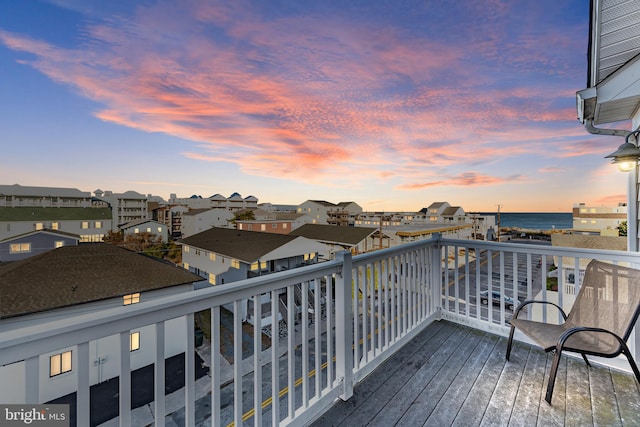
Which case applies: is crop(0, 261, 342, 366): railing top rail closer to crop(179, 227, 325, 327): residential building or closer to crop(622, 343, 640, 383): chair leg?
crop(179, 227, 325, 327): residential building

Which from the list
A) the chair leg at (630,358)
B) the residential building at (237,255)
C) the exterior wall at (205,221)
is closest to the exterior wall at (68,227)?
the residential building at (237,255)

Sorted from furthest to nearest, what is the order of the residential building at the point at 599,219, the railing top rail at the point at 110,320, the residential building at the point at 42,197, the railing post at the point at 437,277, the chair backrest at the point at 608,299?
the residential building at the point at 599,219 < the railing post at the point at 437,277 < the residential building at the point at 42,197 < the chair backrest at the point at 608,299 < the railing top rail at the point at 110,320

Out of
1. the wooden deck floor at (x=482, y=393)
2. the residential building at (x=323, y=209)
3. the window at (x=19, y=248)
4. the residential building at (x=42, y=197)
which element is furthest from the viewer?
the residential building at (x=323, y=209)

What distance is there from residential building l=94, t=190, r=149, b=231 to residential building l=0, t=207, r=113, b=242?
0.09 meters

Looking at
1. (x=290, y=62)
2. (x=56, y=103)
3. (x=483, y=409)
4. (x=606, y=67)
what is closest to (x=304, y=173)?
(x=290, y=62)

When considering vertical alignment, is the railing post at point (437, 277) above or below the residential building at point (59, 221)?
below

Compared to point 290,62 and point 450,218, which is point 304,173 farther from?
point 450,218

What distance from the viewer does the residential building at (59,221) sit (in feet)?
6.59

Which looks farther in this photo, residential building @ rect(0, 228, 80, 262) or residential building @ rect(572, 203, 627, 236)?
residential building @ rect(572, 203, 627, 236)

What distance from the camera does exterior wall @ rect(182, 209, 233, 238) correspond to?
149 inches

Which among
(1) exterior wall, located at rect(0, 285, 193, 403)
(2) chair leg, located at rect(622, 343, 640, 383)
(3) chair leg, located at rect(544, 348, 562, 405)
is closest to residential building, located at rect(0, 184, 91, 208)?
(1) exterior wall, located at rect(0, 285, 193, 403)

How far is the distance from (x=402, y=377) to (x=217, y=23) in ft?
15.1

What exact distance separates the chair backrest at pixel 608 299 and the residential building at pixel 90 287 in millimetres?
2762

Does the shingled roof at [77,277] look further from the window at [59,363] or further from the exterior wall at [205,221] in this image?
the exterior wall at [205,221]
